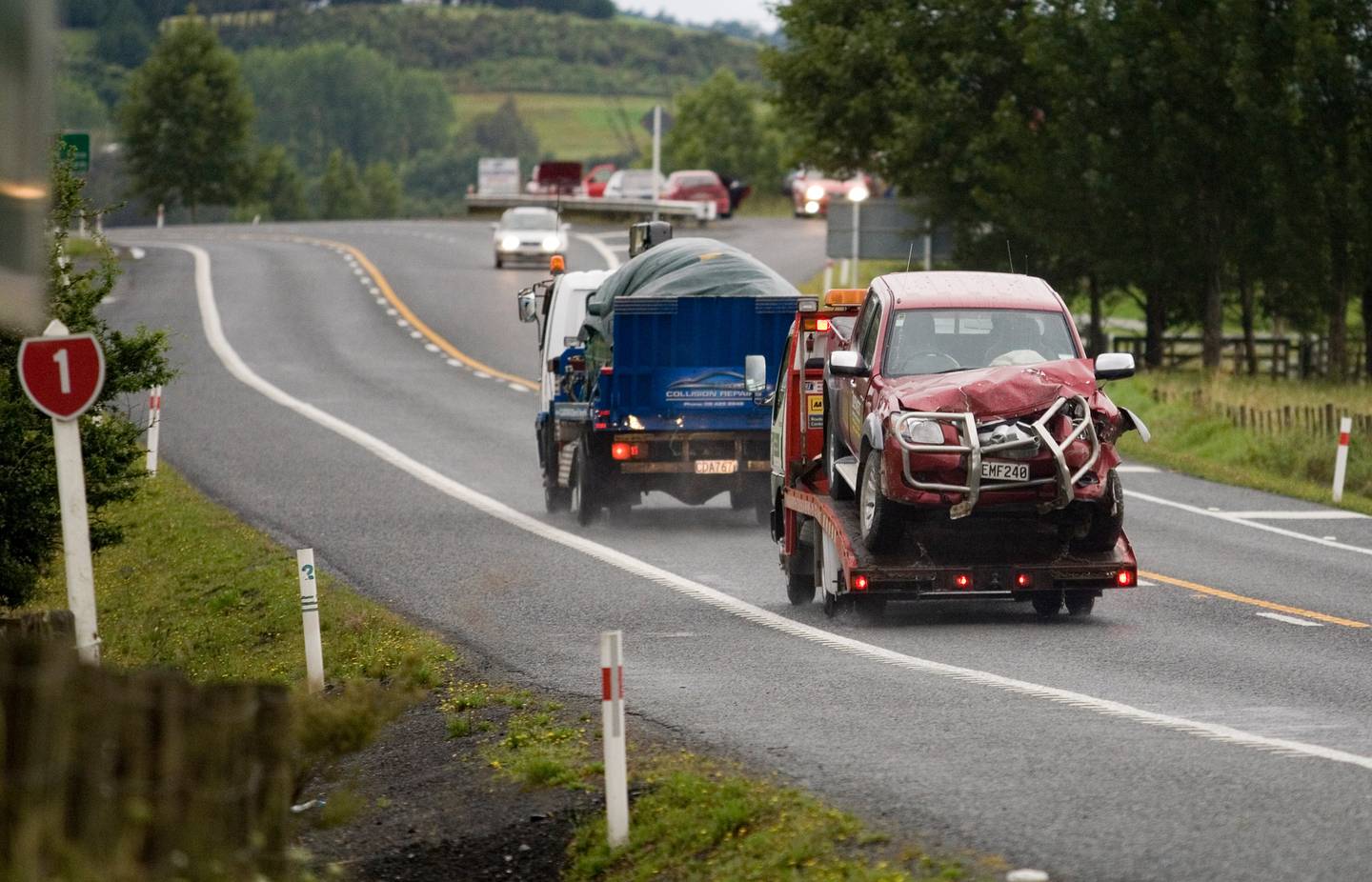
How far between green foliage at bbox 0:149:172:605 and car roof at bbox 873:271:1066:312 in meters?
6.24

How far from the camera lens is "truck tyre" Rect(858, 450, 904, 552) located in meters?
14.2

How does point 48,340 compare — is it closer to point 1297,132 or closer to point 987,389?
point 987,389

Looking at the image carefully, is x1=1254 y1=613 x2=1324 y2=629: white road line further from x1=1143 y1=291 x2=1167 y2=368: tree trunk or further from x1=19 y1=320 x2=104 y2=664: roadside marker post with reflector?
x1=1143 y1=291 x2=1167 y2=368: tree trunk

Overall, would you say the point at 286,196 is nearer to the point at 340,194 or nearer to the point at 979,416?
the point at 340,194

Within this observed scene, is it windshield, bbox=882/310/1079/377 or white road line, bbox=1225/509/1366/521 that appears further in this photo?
white road line, bbox=1225/509/1366/521

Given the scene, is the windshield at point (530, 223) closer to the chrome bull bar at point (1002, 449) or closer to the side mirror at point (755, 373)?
the side mirror at point (755, 373)

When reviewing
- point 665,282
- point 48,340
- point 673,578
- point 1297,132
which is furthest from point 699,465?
point 1297,132

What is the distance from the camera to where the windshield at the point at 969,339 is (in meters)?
14.9

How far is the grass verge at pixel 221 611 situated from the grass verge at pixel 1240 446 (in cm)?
1224

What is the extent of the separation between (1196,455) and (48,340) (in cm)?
1998

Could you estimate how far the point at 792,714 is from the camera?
11.5 meters

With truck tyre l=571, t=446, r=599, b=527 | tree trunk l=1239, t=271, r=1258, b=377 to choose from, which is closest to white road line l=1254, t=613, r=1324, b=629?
truck tyre l=571, t=446, r=599, b=527

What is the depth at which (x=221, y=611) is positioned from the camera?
57.8 ft

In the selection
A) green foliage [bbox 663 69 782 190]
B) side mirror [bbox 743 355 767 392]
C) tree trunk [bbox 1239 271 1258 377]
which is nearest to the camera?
side mirror [bbox 743 355 767 392]
